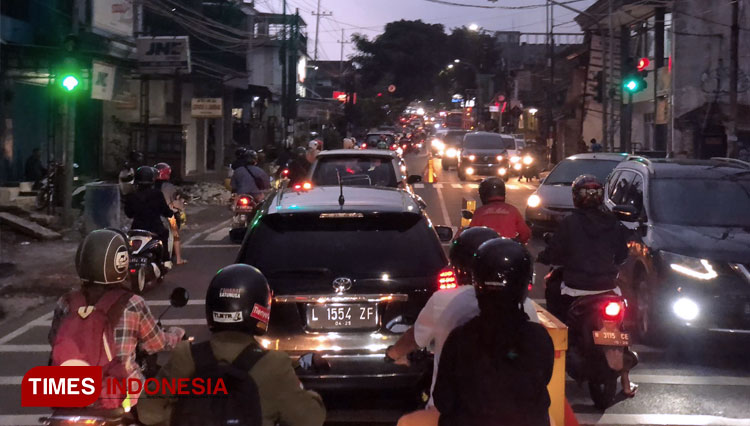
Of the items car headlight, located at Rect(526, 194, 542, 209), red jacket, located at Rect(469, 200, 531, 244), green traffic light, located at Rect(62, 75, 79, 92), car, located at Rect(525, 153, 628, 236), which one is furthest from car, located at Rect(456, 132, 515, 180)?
red jacket, located at Rect(469, 200, 531, 244)

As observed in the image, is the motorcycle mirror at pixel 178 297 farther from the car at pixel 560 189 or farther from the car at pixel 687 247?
the car at pixel 560 189

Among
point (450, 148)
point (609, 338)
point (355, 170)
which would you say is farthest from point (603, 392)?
point (450, 148)

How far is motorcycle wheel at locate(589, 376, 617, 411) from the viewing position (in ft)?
23.3

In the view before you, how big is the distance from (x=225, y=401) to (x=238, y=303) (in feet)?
1.30

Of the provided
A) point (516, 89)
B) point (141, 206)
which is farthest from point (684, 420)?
point (516, 89)

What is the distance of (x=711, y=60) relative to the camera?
111ft

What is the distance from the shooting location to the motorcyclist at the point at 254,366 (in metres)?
3.34

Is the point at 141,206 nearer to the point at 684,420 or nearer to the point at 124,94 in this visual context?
the point at 684,420

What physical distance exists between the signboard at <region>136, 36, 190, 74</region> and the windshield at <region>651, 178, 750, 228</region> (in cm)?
2033

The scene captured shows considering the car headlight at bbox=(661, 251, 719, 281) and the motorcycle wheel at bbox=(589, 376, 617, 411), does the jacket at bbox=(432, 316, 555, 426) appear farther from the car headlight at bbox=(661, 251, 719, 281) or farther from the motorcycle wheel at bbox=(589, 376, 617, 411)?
the car headlight at bbox=(661, 251, 719, 281)

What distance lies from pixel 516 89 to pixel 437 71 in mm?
38495

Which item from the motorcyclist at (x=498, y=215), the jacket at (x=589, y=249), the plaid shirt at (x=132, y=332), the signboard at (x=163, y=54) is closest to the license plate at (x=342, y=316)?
the plaid shirt at (x=132, y=332)

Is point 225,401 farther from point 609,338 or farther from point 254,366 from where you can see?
point 609,338

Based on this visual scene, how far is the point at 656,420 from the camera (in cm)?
712
